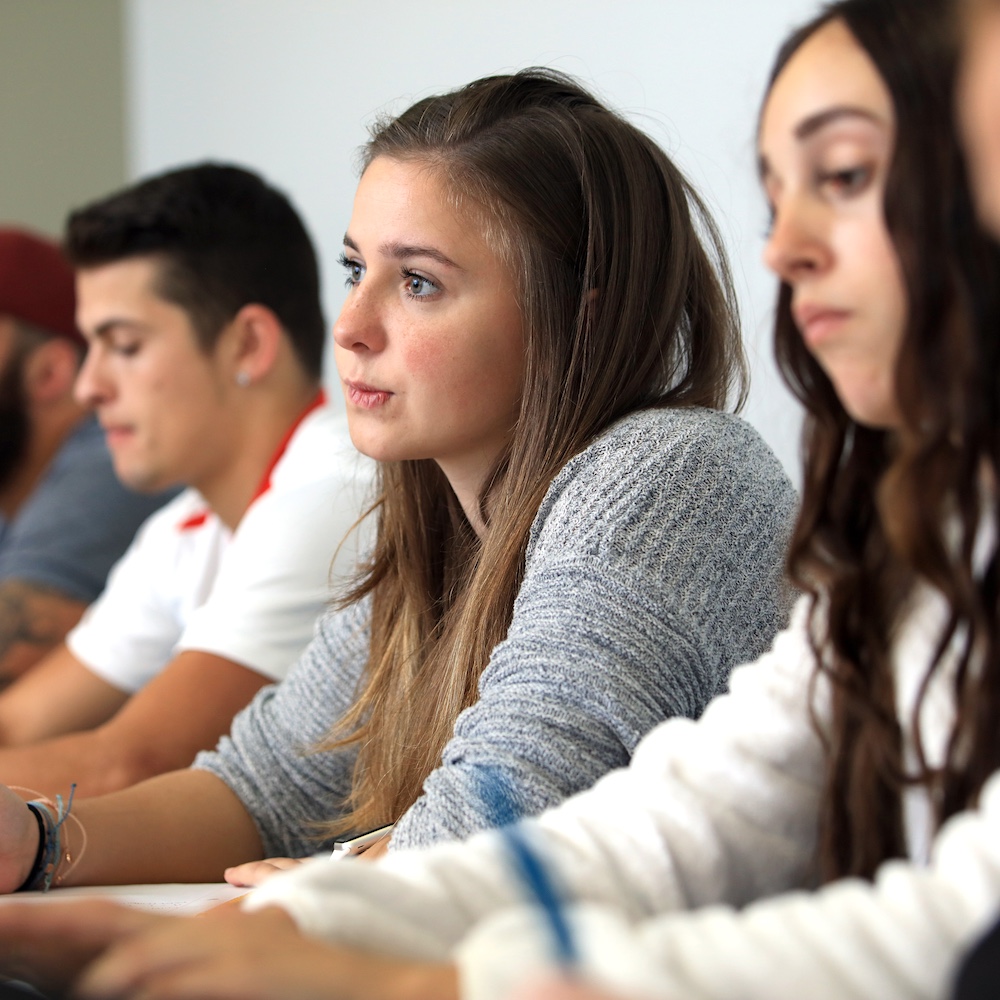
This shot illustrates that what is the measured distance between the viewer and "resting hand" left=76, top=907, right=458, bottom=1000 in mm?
513

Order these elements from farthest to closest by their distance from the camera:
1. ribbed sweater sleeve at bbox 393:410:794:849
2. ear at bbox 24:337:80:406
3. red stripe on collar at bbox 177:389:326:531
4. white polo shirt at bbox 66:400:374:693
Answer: ear at bbox 24:337:80:406, red stripe on collar at bbox 177:389:326:531, white polo shirt at bbox 66:400:374:693, ribbed sweater sleeve at bbox 393:410:794:849

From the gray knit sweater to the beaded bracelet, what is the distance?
37cm

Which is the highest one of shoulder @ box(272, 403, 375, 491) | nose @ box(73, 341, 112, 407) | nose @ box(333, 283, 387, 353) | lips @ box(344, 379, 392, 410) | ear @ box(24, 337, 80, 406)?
nose @ box(333, 283, 387, 353)

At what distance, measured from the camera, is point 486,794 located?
0.94 metres

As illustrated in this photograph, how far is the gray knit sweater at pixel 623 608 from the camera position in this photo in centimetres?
96

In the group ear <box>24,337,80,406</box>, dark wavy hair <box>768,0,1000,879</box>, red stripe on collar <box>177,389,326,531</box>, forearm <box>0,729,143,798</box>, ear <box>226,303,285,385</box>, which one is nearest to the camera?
dark wavy hair <box>768,0,1000,879</box>

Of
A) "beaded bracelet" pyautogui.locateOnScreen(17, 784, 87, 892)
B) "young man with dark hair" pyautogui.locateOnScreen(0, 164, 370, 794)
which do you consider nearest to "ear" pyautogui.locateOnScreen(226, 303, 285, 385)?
"young man with dark hair" pyautogui.locateOnScreen(0, 164, 370, 794)

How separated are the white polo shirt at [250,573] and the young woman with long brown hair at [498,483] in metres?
0.21

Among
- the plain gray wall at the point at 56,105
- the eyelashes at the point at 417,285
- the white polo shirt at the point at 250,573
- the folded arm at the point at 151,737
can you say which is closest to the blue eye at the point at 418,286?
the eyelashes at the point at 417,285

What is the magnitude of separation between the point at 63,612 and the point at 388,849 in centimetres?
135

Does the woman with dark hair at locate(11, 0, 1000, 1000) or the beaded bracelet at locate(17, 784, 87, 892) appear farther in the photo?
the beaded bracelet at locate(17, 784, 87, 892)

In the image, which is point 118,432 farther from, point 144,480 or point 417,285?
point 417,285

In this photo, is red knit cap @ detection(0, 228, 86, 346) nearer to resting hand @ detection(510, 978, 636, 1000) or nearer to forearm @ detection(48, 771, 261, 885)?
forearm @ detection(48, 771, 261, 885)

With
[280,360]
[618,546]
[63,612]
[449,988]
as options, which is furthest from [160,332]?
[449,988]
